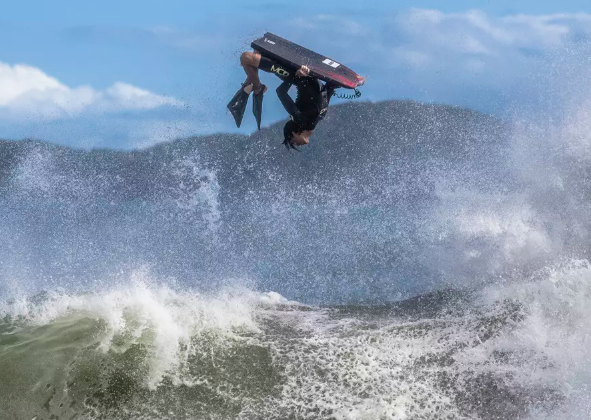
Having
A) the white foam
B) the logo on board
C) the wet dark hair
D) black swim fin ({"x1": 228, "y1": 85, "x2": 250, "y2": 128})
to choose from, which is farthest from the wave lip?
the logo on board

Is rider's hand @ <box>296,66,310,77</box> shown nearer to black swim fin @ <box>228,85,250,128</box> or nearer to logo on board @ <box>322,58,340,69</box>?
logo on board @ <box>322,58,340,69</box>

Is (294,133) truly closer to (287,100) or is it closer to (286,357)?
(287,100)

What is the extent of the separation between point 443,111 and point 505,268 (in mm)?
11868

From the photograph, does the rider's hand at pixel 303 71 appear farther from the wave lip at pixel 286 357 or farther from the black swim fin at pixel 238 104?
the wave lip at pixel 286 357

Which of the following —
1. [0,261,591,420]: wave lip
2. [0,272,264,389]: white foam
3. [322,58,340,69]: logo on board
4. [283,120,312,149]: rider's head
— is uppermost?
[322,58,340,69]: logo on board

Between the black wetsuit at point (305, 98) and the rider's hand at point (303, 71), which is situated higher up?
the rider's hand at point (303, 71)

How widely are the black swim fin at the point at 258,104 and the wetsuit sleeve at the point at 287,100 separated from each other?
0.30 m

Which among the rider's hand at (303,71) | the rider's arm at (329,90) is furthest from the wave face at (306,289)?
the rider's hand at (303,71)

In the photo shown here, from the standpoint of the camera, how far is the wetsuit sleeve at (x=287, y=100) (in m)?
7.46

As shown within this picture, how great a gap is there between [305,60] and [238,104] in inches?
44.1

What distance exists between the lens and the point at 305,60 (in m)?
7.33

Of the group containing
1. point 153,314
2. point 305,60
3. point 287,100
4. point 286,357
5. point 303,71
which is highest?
point 305,60

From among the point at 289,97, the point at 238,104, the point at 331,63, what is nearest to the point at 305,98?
the point at 289,97

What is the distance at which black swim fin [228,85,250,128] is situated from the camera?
25.6ft
